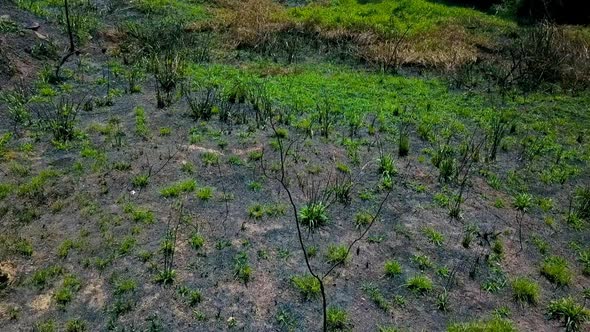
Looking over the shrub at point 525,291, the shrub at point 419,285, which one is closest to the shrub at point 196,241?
the shrub at point 419,285

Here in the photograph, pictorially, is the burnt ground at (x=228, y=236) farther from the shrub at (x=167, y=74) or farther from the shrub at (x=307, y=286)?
the shrub at (x=167, y=74)

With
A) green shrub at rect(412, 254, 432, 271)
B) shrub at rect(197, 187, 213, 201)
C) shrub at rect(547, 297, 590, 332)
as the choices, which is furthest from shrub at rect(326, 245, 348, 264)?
shrub at rect(547, 297, 590, 332)

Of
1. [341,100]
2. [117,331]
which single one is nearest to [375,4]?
[341,100]

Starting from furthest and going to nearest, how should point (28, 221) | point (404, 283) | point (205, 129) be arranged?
point (205, 129) → point (28, 221) → point (404, 283)

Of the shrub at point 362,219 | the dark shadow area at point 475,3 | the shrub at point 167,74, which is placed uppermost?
the dark shadow area at point 475,3

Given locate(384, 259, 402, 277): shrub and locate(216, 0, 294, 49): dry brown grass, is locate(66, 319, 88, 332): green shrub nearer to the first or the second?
locate(384, 259, 402, 277): shrub

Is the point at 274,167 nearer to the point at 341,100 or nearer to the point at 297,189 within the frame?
the point at 297,189

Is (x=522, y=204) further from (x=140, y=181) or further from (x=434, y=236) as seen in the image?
(x=140, y=181)
